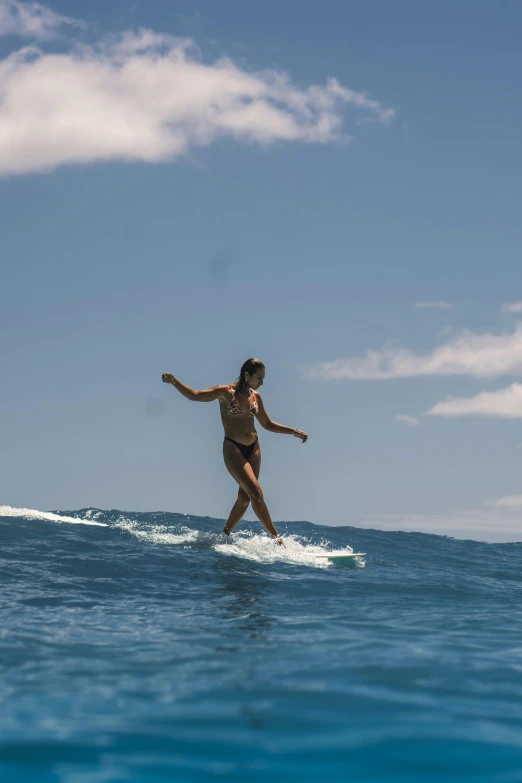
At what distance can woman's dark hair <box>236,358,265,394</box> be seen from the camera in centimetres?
1150

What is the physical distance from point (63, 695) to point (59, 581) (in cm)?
453

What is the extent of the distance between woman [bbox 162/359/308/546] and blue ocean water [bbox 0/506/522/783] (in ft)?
3.84

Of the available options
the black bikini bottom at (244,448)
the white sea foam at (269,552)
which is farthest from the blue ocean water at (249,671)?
the black bikini bottom at (244,448)

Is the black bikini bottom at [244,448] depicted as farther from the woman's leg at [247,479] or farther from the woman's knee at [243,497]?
the woman's knee at [243,497]

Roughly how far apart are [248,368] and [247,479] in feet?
5.98

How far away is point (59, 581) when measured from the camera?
9.16 meters

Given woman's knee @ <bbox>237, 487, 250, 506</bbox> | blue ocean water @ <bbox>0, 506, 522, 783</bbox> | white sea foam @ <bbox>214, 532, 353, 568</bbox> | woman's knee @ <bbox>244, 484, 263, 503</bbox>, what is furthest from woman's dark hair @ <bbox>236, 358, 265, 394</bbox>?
blue ocean water @ <bbox>0, 506, 522, 783</bbox>

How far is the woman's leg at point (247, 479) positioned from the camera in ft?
38.1

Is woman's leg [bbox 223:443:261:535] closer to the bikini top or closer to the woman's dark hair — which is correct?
the bikini top

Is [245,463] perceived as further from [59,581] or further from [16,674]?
[16,674]

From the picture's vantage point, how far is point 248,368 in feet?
37.7

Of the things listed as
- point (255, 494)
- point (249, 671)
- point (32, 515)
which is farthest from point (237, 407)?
point (249, 671)

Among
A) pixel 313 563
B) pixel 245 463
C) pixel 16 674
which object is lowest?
pixel 16 674

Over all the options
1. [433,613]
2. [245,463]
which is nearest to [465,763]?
[433,613]
